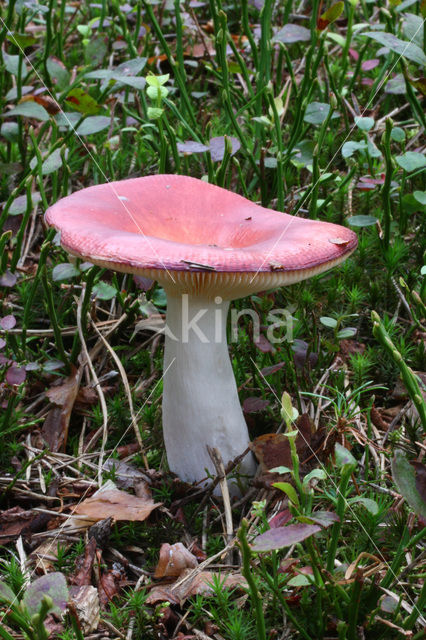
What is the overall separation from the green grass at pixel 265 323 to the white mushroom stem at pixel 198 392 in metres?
0.13

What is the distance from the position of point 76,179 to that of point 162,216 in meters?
1.29

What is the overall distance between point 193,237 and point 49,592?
4.09ft

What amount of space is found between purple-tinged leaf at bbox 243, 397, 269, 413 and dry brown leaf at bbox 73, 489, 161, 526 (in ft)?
1.40

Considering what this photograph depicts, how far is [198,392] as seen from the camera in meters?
2.05

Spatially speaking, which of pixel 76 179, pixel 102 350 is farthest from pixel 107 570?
pixel 76 179

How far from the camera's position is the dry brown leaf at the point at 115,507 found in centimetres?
195

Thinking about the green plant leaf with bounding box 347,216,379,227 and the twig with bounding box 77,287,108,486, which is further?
the green plant leaf with bounding box 347,216,379,227

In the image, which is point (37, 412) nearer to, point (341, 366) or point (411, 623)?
point (341, 366)

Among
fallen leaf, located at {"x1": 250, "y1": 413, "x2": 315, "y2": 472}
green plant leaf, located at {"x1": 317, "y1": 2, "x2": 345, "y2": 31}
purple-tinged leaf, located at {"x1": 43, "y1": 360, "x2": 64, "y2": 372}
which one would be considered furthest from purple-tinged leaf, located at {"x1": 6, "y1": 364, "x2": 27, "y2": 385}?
green plant leaf, located at {"x1": 317, "y1": 2, "x2": 345, "y2": 31}

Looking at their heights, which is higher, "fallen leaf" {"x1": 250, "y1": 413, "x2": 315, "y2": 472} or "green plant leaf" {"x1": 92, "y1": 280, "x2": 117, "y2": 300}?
"green plant leaf" {"x1": 92, "y1": 280, "x2": 117, "y2": 300}

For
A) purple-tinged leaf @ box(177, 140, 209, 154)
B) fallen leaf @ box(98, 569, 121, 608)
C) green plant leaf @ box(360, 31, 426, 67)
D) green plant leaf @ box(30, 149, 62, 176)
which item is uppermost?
green plant leaf @ box(360, 31, 426, 67)

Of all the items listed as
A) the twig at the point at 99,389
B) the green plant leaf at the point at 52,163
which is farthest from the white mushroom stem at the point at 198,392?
the green plant leaf at the point at 52,163

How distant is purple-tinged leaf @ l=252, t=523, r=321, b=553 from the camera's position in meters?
1.22

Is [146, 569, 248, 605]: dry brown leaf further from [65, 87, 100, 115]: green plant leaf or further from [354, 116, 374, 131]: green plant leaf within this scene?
[65, 87, 100, 115]: green plant leaf
